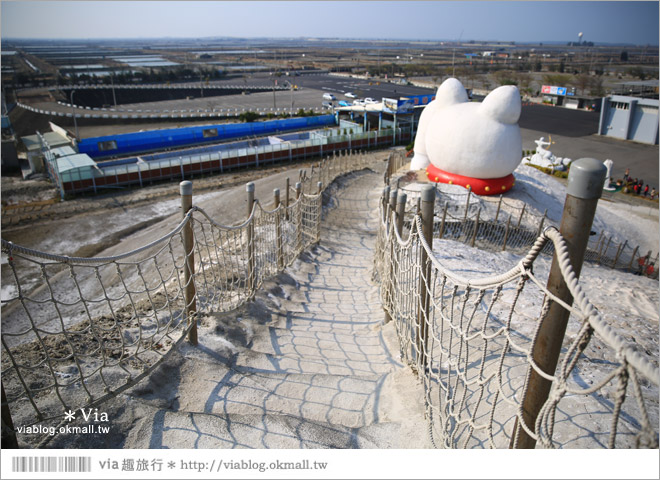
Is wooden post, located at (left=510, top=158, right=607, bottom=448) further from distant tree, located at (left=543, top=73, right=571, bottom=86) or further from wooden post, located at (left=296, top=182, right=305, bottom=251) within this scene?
distant tree, located at (left=543, top=73, right=571, bottom=86)

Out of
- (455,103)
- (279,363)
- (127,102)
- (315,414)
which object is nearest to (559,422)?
(315,414)

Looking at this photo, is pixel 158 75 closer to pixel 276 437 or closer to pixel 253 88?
pixel 253 88

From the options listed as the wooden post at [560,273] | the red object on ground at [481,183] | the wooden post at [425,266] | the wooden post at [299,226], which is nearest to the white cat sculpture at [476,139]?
the red object on ground at [481,183]

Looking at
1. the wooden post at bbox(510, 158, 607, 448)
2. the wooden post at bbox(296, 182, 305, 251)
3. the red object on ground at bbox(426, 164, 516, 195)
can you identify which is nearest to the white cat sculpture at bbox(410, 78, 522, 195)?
the red object on ground at bbox(426, 164, 516, 195)

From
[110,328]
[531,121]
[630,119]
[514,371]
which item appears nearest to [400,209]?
[514,371]

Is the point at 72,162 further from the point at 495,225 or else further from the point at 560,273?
the point at 560,273

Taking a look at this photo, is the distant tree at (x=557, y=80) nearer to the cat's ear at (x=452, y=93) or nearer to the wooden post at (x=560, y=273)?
the cat's ear at (x=452, y=93)
